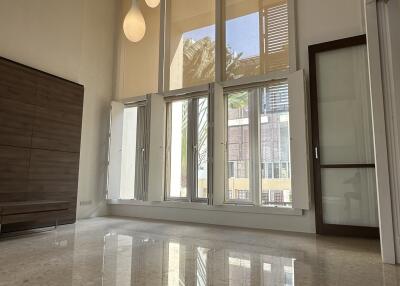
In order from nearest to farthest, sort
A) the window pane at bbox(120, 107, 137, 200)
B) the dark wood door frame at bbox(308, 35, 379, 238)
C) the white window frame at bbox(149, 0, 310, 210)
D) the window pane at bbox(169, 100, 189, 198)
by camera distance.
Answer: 1. the dark wood door frame at bbox(308, 35, 379, 238)
2. the white window frame at bbox(149, 0, 310, 210)
3. the window pane at bbox(169, 100, 189, 198)
4. the window pane at bbox(120, 107, 137, 200)

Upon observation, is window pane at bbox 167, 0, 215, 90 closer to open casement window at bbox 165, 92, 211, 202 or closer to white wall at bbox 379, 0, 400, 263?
open casement window at bbox 165, 92, 211, 202

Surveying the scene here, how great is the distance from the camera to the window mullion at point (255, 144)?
16.6 ft

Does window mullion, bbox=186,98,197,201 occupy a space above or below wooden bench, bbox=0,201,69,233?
above

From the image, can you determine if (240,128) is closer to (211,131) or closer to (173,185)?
(211,131)

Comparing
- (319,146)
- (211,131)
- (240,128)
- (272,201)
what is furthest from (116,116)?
(319,146)

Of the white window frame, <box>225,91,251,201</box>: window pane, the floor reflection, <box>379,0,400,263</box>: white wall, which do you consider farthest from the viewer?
<box>225,91,251,201</box>: window pane

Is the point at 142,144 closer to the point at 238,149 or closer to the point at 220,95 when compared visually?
the point at 220,95

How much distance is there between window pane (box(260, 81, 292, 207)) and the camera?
4.83m

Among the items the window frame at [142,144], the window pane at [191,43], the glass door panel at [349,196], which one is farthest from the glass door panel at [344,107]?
the window frame at [142,144]

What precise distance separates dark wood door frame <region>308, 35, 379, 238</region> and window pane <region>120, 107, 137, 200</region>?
375cm

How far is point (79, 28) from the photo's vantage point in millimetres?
5738

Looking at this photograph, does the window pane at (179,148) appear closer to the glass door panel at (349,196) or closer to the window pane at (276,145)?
the window pane at (276,145)

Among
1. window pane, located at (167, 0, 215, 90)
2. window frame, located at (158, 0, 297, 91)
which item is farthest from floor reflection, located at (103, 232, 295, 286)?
window pane, located at (167, 0, 215, 90)

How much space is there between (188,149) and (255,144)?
1.39 meters
